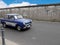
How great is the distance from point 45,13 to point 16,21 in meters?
7.84

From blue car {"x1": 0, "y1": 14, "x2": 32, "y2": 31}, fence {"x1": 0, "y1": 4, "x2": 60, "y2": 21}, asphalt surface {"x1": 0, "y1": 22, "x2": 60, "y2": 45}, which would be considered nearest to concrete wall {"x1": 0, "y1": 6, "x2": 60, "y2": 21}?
fence {"x1": 0, "y1": 4, "x2": 60, "y2": 21}

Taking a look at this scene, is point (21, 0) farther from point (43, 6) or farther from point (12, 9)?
point (43, 6)

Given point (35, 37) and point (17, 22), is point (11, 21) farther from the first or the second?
point (35, 37)

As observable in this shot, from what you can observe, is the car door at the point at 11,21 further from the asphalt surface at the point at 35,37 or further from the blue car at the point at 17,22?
the asphalt surface at the point at 35,37

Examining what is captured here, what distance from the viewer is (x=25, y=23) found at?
480 inches

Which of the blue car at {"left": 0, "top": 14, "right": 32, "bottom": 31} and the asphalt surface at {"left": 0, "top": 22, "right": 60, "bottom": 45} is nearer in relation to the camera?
the asphalt surface at {"left": 0, "top": 22, "right": 60, "bottom": 45}

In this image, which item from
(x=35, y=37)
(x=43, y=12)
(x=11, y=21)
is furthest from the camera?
(x=43, y=12)

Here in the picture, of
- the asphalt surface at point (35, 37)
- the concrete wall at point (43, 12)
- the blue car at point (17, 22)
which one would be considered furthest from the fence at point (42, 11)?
the asphalt surface at point (35, 37)

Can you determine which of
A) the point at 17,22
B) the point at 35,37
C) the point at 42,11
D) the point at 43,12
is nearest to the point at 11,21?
the point at 17,22

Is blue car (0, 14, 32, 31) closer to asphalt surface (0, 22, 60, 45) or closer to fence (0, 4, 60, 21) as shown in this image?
asphalt surface (0, 22, 60, 45)

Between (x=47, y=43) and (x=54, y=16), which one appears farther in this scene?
(x=54, y=16)

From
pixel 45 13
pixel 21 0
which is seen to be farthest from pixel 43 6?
pixel 21 0

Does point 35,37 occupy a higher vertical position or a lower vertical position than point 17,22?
lower

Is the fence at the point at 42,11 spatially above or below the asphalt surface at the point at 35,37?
above
